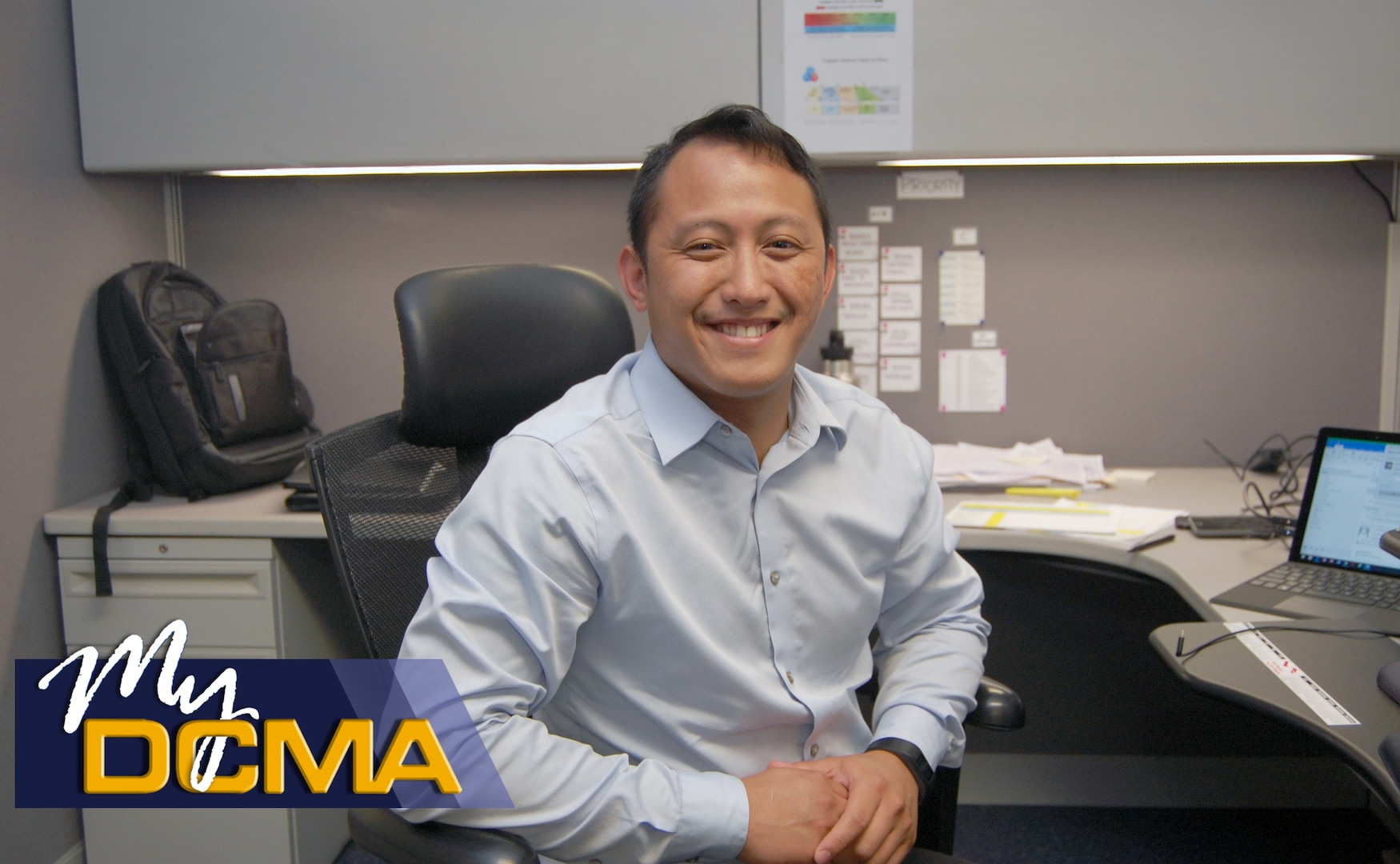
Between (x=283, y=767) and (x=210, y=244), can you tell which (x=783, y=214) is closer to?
(x=283, y=767)

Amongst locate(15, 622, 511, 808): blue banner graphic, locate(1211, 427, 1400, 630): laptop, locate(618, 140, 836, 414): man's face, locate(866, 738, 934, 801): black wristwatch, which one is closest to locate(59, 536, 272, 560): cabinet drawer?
locate(15, 622, 511, 808): blue banner graphic

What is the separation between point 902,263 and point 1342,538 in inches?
38.3

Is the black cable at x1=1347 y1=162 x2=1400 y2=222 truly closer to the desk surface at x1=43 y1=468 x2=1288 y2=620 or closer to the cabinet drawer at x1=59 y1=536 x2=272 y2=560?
the desk surface at x1=43 y1=468 x2=1288 y2=620

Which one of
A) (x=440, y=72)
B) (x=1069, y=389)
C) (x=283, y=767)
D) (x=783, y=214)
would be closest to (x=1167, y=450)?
(x=1069, y=389)

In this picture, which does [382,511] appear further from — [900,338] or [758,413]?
[900,338]

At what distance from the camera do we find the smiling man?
0.94m

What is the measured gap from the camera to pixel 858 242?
2.13 meters

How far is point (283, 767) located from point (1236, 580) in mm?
1539

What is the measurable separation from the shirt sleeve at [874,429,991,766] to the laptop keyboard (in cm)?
43

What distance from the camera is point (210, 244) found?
7.22 feet

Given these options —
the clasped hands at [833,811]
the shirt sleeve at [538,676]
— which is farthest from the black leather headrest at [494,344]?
the clasped hands at [833,811]

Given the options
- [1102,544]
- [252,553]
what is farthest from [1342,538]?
[252,553]

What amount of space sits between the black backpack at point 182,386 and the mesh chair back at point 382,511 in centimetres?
82

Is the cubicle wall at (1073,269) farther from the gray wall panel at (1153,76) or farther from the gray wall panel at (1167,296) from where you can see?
the gray wall panel at (1153,76)
